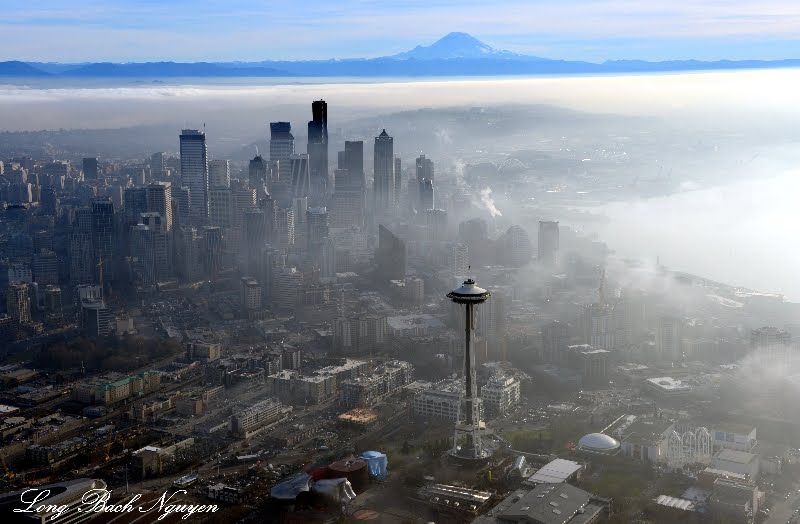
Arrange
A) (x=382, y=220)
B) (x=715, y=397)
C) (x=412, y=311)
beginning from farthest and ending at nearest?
(x=382, y=220)
(x=412, y=311)
(x=715, y=397)

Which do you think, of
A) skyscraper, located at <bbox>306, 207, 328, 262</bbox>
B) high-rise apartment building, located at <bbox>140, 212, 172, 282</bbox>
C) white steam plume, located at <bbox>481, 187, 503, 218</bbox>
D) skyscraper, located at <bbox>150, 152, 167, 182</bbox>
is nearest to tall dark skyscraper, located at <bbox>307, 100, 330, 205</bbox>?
skyscraper, located at <bbox>306, 207, 328, 262</bbox>

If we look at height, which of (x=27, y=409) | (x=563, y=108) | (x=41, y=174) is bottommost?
(x=27, y=409)

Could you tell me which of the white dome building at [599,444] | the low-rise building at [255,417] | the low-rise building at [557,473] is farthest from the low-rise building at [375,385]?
the low-rise building at [557,473]

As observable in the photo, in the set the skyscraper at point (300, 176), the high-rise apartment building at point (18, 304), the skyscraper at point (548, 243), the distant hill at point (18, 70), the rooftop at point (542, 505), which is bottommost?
the rooftop at point (542, 505)

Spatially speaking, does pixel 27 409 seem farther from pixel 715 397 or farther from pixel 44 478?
pixel 715 397

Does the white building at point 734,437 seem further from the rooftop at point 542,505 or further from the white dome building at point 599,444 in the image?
the rooftop at point 542,505

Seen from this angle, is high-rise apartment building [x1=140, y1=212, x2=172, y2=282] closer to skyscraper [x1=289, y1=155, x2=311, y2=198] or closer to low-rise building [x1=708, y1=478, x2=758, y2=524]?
skyscraper [x1=289, y1=155, x2=311, y2=198]

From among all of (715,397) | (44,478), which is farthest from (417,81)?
(44,478)
